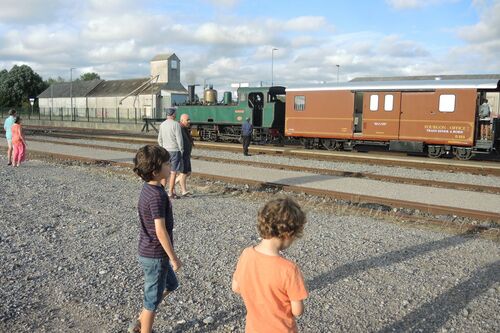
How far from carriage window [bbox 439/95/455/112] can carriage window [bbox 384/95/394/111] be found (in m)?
1.81

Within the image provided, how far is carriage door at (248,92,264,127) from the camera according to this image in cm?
2331

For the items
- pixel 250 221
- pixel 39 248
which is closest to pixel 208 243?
pixel 250 221

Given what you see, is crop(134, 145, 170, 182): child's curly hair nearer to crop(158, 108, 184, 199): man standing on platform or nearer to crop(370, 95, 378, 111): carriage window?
crop(158, 108, 184, 199): man standing on platform

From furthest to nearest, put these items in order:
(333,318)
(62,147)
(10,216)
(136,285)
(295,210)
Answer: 1. (62,147)
2. (10,216)
3. (136,285)
4. (333,318)
5. (295,210)

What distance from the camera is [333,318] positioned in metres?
4.03

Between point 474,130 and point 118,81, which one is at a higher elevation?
point 118,81

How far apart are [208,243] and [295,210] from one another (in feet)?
12.9

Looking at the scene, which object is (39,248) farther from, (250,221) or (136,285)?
(250,221)

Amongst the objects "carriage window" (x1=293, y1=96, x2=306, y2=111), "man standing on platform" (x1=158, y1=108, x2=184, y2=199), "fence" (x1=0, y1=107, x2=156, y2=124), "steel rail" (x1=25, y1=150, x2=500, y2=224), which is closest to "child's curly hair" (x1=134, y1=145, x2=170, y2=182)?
"man standing on platform" (x1=158, y1=108, x2=184, y2=199)

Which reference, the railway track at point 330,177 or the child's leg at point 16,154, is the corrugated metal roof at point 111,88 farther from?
the child's leg at point 16,154

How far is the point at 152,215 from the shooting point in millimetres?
3318

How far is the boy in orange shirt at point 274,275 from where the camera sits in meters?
2.39

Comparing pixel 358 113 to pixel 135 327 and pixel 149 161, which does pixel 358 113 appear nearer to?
pixel 135 327

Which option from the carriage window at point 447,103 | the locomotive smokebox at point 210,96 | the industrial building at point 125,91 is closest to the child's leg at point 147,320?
the carriage window at point 447,103
